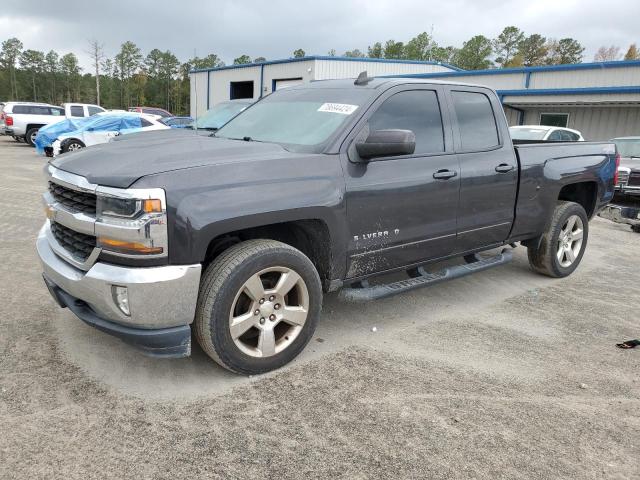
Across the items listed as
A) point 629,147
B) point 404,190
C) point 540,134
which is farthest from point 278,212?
point 629,147

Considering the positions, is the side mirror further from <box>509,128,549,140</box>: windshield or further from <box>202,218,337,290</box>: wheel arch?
<box>509,128,549,140</box>: windshield

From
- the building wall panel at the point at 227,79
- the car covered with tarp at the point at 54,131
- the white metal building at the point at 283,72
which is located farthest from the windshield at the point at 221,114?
the building wall panel at the point at 227,79

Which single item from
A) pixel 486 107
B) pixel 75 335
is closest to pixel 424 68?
pixel 486 107

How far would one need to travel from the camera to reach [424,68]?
1197 inches

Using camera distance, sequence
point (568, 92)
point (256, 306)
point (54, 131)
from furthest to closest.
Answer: point (568, 92), point (54, 131), point (256, 306)

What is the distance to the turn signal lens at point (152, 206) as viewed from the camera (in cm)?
264

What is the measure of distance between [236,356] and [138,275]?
2.58ft

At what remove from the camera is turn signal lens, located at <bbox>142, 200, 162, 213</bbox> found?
8.68 ft

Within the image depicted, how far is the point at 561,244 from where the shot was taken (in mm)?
5520

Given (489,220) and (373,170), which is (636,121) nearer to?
(489,220)

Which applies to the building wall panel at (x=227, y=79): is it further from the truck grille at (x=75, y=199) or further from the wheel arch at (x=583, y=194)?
the truck grille at (x=75, y=199)

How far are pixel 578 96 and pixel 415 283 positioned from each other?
1824cm

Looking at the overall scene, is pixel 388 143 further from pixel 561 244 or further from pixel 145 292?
pixel 561 244

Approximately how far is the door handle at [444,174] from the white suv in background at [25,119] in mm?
21294
